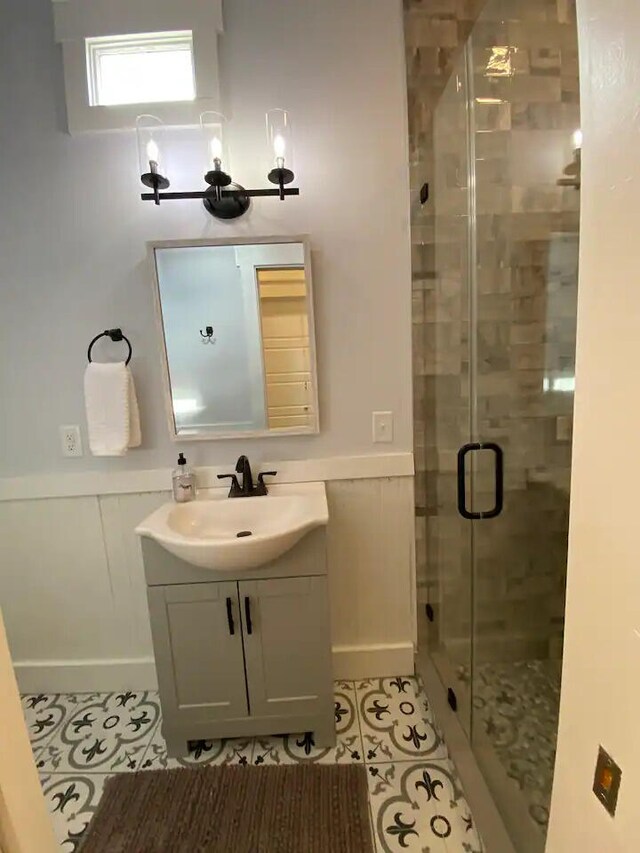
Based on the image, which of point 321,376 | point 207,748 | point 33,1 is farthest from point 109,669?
point 33,1

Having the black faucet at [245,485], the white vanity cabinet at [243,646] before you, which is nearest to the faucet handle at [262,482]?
the black faucet at [245,485]

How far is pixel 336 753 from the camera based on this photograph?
4.79ft

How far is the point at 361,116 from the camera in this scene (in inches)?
59.5

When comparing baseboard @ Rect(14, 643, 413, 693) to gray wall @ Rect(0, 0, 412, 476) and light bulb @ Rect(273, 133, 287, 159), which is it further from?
light bulb @ Rect(273, 133, 287, 159)

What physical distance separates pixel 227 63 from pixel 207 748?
248 cm

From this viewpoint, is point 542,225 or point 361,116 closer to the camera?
point 542,225

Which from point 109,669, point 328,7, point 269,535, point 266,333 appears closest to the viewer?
point 269,535

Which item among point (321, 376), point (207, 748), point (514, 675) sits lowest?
point (207, 748)

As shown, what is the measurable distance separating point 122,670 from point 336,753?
0.97m

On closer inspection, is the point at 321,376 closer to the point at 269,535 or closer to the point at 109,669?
the point at 269,535

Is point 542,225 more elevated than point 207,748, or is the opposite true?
point 542,225

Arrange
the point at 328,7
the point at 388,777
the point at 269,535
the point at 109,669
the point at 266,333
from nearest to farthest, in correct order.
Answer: the point at 269,535 < the point at 388,777 < the point at 328,7 < the point at 266,333 < the point at 109,669

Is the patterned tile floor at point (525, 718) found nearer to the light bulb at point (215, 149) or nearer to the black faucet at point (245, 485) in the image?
the black faucet at point (245, 485)

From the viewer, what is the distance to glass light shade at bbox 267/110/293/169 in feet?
4.61
